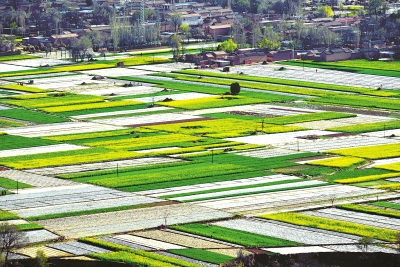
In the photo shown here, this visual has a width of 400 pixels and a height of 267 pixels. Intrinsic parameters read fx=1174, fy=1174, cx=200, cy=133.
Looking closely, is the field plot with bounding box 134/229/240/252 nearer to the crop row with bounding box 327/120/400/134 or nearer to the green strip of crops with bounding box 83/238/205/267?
the green strip of crops with bounding box 83/238/205/267

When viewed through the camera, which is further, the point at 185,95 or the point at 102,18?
the point at 102,18

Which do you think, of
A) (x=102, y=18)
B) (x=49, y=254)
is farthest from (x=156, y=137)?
(x=102, y=18)

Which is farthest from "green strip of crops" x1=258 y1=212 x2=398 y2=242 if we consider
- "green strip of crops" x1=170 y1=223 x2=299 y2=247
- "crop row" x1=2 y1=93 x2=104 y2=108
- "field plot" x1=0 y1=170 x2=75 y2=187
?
"crop row" x1=2 y1=93 x2=104 y2=108

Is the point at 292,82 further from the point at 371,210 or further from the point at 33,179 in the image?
the point at 371,210

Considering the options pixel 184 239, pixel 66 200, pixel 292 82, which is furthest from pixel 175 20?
pixel 184 239

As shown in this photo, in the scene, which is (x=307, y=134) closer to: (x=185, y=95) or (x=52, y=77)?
(x=185, y=95)

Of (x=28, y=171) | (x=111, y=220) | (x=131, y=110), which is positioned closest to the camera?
(x=111, y=220)

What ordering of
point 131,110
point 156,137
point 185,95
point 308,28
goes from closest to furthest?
point 156,137 < point 131,110 < point 185,95 < point 308,28
